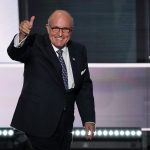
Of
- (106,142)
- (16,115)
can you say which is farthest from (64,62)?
(106,142)

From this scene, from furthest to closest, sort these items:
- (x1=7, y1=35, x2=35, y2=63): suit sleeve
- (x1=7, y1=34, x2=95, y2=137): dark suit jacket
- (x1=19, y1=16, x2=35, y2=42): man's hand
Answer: (x1=7, y1=34, x2=95, y2=137): dark suit jacket → (x1=7, y1=35, x2=35, y2=63): suit sleeve → (x1=19, y1=16, x2=35, y2=42): man's hand

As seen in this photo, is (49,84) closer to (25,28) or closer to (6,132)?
(25,28)

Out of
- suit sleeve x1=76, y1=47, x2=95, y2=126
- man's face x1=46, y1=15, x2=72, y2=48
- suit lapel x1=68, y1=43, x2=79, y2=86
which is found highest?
man's face x1=46, y1=15, x2=72, y2=48

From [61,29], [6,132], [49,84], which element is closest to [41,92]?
[49,84]

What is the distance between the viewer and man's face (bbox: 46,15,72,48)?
8.84 feet

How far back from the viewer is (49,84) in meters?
2.75

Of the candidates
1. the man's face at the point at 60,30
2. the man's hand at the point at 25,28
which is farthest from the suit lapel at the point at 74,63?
the man's hand at the point at 25,28

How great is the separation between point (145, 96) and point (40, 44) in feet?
6.10

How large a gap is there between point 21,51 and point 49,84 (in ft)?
0.85

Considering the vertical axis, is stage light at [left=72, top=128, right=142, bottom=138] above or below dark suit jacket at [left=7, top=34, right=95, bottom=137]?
below

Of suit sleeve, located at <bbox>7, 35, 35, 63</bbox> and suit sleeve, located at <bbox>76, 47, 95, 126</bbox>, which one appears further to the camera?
suit sleeve, located at <bbox>76, 47, 95, 126</bbox>

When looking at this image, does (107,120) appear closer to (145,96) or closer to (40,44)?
(145,96)

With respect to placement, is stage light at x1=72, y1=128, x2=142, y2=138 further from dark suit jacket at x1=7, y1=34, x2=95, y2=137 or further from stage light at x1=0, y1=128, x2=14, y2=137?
dark suit jacket at x1=7, y1=34, x2=95, y2=137

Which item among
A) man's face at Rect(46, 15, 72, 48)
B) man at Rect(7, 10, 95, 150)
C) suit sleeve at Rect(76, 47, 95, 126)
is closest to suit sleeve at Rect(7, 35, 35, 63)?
man at Rect(7, 10, 95, 150)
